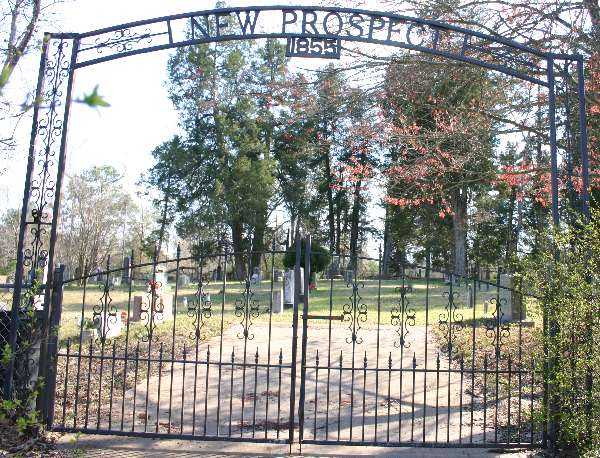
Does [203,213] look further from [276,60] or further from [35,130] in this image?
[35,130]

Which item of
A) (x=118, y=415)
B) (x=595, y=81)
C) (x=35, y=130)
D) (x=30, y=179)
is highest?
(x=595, y=81)

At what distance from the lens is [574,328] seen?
5.29 meters

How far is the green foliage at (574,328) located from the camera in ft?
→ 16.5

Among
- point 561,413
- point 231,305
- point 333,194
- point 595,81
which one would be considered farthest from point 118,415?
point 333,194

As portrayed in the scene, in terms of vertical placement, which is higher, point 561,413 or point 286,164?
point 286,164

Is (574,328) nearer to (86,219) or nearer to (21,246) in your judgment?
(21,246)

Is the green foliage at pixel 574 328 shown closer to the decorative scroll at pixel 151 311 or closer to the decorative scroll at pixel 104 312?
the decorative scroll at pixel 151 311

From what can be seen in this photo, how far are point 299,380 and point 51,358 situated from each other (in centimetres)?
408

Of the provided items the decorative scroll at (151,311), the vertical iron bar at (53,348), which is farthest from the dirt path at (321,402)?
the vertical iron bar at (53,348)

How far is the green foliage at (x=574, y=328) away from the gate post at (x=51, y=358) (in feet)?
15.4

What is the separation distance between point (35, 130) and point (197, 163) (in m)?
30.2

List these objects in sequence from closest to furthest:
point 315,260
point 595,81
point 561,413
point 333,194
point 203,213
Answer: point 561,413 < point 595,81 < point 315,260 < point 203,213 < point 333,194

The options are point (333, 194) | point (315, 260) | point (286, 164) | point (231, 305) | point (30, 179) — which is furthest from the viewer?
point (333, 194)

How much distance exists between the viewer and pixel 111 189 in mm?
35438
